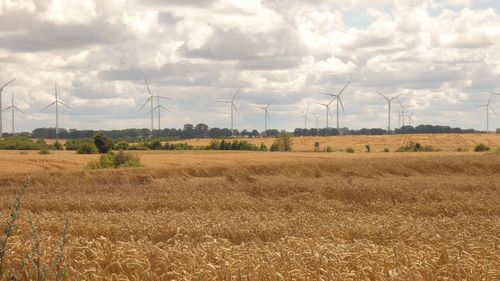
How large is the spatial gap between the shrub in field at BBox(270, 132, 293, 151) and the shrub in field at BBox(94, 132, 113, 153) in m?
35.6

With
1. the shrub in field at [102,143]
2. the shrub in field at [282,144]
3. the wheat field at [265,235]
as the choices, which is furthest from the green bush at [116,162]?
the shrub in field at [282,144]

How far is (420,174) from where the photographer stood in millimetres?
54531

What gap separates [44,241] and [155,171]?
39619mm

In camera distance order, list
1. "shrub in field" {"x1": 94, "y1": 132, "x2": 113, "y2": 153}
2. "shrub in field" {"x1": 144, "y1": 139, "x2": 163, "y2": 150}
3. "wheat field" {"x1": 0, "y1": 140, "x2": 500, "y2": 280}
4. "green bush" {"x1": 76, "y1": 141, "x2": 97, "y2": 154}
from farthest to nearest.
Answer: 1. "shrub in field" {"x1": 144, "y1": 139, "x2": 163, "y2": 150}
2. "shrub in field" {"x1": 94, "y1": 132, "x2": 113, "y2": 153}
3. "green bush" {"x1": 76, "y1": 141, "x2": 97, "y2": 154}
4. "wheat field" {"x1": 0, "y1": 140, "x2": 500, "y2": 280}

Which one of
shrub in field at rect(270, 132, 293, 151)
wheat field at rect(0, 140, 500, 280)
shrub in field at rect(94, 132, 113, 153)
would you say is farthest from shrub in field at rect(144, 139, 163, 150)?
wheat field at rect(0, 140, 500, 280)

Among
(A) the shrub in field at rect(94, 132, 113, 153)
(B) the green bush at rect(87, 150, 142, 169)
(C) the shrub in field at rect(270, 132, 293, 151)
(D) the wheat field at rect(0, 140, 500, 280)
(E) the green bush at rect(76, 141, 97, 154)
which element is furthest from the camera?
(C) the shrub in field at rect(270, 132, 293, 151)

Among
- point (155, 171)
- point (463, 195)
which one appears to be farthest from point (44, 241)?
point (155, 171)

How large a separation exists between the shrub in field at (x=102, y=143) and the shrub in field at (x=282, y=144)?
35.6m

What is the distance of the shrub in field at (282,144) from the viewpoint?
130 meters

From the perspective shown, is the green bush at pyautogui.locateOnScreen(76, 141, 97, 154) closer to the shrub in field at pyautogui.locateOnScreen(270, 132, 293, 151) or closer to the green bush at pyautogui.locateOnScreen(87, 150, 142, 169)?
the green bush at pyautogui.locateOnScreen(87, 150, 142, 169)

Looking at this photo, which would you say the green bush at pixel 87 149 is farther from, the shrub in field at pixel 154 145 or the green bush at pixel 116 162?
the green bush at pixel 116 162

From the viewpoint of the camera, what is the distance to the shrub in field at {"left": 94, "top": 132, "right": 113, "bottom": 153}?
102 metres

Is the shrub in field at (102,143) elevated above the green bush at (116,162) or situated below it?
above

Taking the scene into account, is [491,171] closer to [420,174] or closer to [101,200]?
[420,174]
